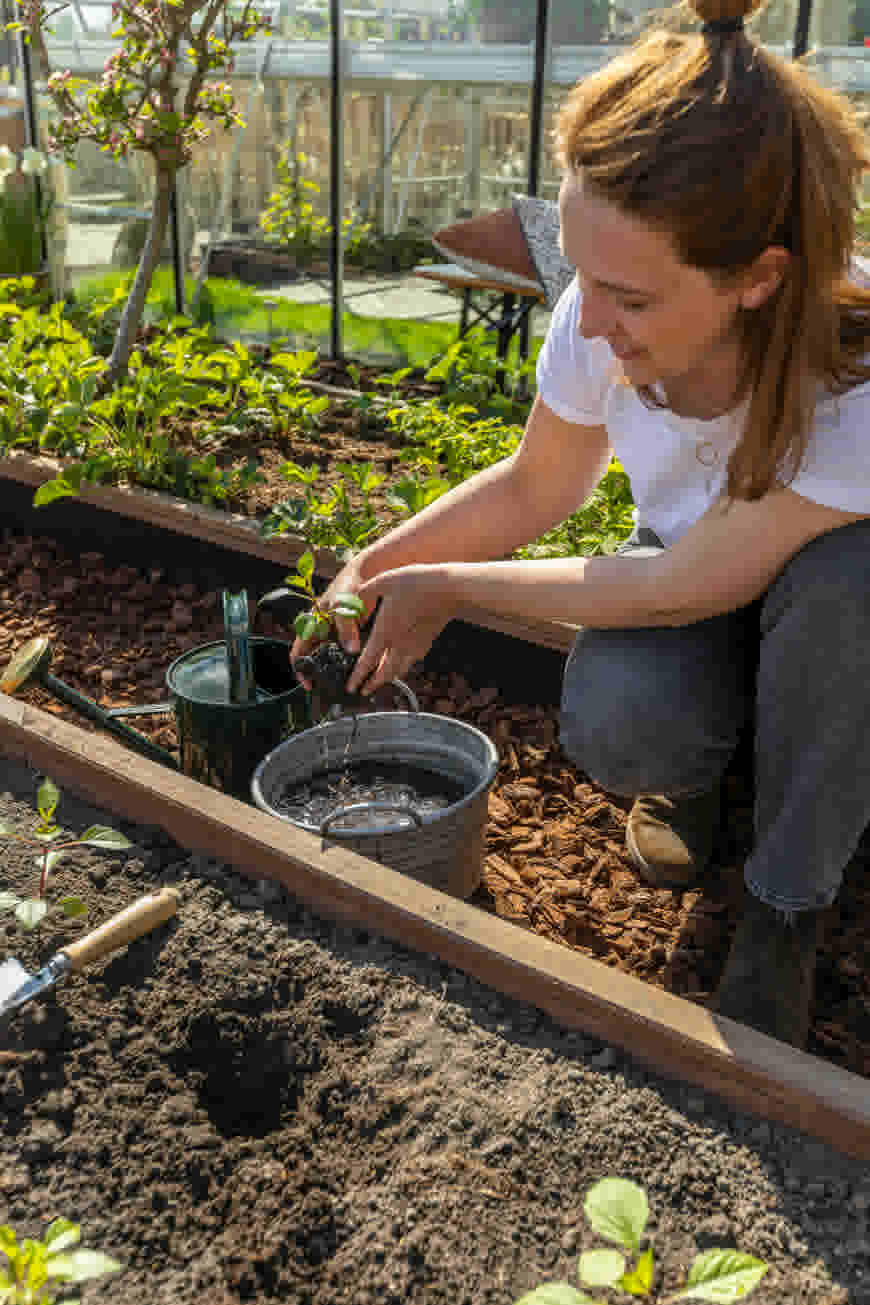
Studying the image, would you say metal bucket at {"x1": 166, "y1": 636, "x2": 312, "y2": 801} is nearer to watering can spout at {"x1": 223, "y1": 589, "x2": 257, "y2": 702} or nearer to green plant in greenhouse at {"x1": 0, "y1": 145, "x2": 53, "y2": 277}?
watering can spout at {"x1": 223, "y1": 589, "x2": 257, "y2": 702}

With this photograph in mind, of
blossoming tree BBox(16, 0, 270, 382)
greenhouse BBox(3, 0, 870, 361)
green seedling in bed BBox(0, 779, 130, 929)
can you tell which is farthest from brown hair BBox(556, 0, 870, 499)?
greenhouse BBox(3, 0, 870, 361)

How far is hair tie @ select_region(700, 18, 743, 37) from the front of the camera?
1.19 m

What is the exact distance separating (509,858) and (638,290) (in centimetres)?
96

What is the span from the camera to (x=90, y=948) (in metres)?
1.31

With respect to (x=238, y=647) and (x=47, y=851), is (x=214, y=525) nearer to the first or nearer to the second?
(x=238, y=647)

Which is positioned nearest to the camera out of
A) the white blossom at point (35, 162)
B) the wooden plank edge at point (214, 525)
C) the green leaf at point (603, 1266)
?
the green leaf at point (603, 1266)

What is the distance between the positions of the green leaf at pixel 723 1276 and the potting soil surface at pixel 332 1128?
132 millimetres

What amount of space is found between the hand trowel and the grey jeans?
0.56m

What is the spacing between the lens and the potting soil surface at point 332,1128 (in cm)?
104

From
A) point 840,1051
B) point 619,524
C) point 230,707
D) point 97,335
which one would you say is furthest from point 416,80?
point 840,1051

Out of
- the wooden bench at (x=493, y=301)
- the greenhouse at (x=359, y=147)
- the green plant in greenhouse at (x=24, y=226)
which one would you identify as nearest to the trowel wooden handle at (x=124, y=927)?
the wooden bench at (x=493, y=301)

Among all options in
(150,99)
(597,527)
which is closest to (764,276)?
(597,527)

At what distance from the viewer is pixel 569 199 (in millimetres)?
1229

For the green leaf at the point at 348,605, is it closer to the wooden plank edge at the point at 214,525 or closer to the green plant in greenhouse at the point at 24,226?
the wooden plank edge at the point at 214,525
